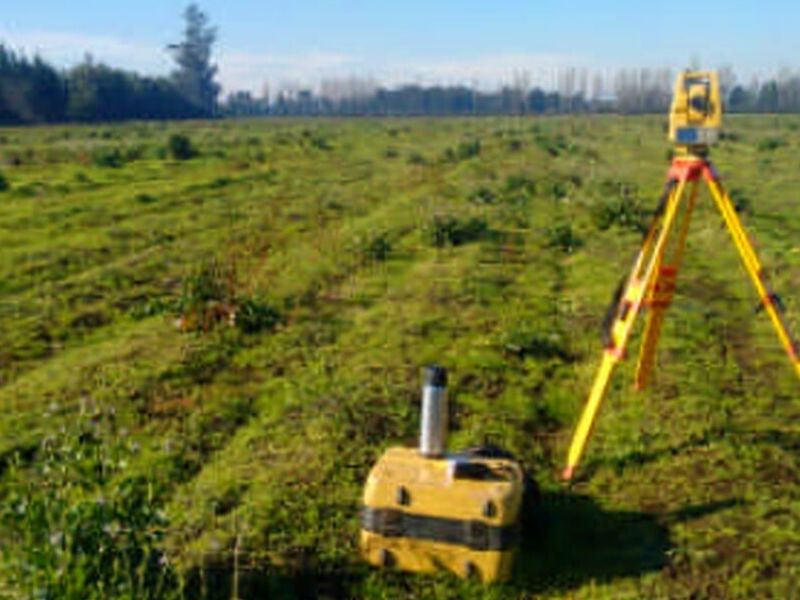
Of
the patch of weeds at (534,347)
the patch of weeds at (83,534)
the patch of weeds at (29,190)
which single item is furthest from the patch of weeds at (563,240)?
the patch of weeds at (29,190)

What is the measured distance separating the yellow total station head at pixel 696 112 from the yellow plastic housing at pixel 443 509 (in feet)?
9.24

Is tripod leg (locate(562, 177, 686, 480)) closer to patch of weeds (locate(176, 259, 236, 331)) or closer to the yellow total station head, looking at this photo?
the yellow total station head

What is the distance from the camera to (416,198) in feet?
76.2

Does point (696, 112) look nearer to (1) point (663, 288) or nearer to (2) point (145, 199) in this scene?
(1) point (663, 288)

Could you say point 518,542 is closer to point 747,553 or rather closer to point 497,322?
point 747,553

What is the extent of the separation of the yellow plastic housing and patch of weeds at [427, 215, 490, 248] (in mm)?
11189

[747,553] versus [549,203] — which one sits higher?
[549,203]

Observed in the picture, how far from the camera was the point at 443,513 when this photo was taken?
5352 millimetres

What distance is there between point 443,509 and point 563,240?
470 inches

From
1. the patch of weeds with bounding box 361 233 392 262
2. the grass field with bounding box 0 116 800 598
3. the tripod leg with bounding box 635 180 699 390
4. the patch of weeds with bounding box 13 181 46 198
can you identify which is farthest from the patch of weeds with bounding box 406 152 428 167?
the tripod leg with bounding box 635 180 699 390

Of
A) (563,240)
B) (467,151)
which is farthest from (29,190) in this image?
(467,151)

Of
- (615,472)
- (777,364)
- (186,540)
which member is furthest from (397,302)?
(186,540)

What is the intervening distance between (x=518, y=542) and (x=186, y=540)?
2107mm

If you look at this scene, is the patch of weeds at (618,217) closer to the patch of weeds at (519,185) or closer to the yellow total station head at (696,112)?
the patch of weeds at (519,185)
